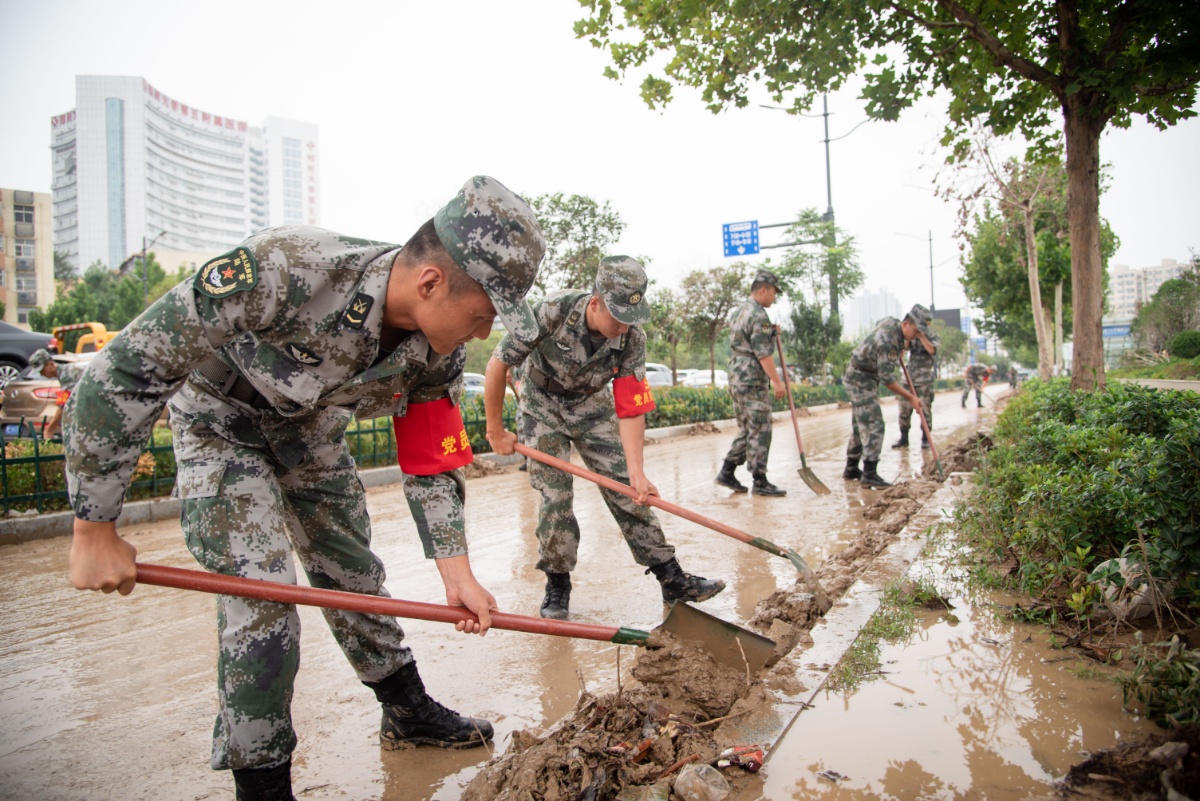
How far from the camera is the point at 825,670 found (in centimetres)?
276

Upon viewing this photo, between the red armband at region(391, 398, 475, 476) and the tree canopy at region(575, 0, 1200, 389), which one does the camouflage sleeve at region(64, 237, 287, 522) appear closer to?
the red armband at region(391, 398, 475, 476)

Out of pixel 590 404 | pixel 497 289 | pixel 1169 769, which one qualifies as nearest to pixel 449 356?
pixel 497 289

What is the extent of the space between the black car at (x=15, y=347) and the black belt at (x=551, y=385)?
1321 cm

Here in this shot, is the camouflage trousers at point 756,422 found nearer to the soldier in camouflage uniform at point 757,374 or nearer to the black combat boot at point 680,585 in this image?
the soldier in camouflage uniform at point 757,374

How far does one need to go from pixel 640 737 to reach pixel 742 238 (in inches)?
866

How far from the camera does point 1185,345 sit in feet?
14.6

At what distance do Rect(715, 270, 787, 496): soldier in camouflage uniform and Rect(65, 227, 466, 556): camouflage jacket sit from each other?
5038 mm

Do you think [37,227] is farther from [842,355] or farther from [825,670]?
[825,670]

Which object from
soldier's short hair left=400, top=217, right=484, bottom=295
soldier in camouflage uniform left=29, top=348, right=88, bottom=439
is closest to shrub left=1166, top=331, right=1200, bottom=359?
soldier's short hair left=400, top=217, right=484, bottom=295

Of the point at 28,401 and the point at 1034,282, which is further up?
the point at 1034,282

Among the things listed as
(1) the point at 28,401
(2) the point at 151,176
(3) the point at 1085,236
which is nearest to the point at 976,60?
(3) the point at 1085,236

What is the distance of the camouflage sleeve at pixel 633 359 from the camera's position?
383cm

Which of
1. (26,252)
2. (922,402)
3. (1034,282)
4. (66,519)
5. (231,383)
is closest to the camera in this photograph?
(231,383)

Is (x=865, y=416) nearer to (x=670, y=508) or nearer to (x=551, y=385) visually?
(x=670, y=508)
